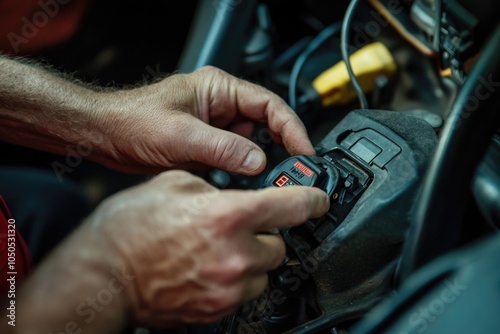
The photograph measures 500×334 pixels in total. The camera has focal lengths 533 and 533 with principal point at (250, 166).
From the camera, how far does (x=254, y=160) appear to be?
77 cm

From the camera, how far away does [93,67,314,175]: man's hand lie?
78 centimetres

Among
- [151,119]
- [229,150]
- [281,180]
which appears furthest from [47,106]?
[281,180]

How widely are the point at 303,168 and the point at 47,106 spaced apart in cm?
48

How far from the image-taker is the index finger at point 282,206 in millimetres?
565

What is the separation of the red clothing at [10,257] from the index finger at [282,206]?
0.35m

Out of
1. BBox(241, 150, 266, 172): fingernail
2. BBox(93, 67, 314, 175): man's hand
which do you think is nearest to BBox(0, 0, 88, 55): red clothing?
BBox(93, 67, 314, 175): man's hand

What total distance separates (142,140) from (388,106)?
1.61 feet

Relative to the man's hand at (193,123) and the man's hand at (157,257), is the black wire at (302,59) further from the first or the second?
the man's hand at (157,257)

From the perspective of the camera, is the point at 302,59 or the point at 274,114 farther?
the point at 302,59

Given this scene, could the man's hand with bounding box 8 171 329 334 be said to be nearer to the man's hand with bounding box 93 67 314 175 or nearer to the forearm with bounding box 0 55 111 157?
Answer: the man's hand with bounding box 93 67 314 175

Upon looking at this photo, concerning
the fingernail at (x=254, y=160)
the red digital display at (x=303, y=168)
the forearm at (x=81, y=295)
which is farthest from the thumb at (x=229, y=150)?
the forearm at (x=81, y=295)

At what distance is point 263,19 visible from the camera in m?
1.12

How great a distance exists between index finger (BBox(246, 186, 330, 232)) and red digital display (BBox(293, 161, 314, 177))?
0.04m

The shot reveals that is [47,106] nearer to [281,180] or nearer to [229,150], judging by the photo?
[229,150]
